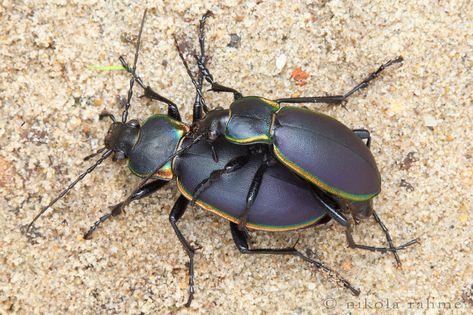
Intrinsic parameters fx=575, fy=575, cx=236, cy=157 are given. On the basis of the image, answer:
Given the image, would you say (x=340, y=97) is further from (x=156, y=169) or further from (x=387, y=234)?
(x=156, y=169)

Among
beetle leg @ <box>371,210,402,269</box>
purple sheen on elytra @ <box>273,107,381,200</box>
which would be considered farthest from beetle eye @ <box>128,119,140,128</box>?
beetle leg @ <box>371,210,402,269</box>

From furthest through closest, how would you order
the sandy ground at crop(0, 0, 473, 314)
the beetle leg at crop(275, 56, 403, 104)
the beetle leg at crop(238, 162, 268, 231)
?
the sandy ground at crop(0, 0, 473, 314)
the beetle leg at crop(275, 56, 403, 104)
the beetle leg at crop(238, 162, 268, 231)

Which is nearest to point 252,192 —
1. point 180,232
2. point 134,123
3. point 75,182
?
point 180,232

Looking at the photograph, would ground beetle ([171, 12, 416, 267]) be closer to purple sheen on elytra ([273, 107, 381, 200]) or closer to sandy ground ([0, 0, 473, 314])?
purple sheen on elytra ([273, 107, 381, 200])

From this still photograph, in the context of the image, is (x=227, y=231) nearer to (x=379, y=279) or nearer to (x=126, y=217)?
(x=126, y=217)

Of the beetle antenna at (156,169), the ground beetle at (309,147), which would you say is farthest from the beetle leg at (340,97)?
the beetle antenna at (156,169)

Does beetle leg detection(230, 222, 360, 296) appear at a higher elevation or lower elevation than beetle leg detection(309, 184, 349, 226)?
lower
